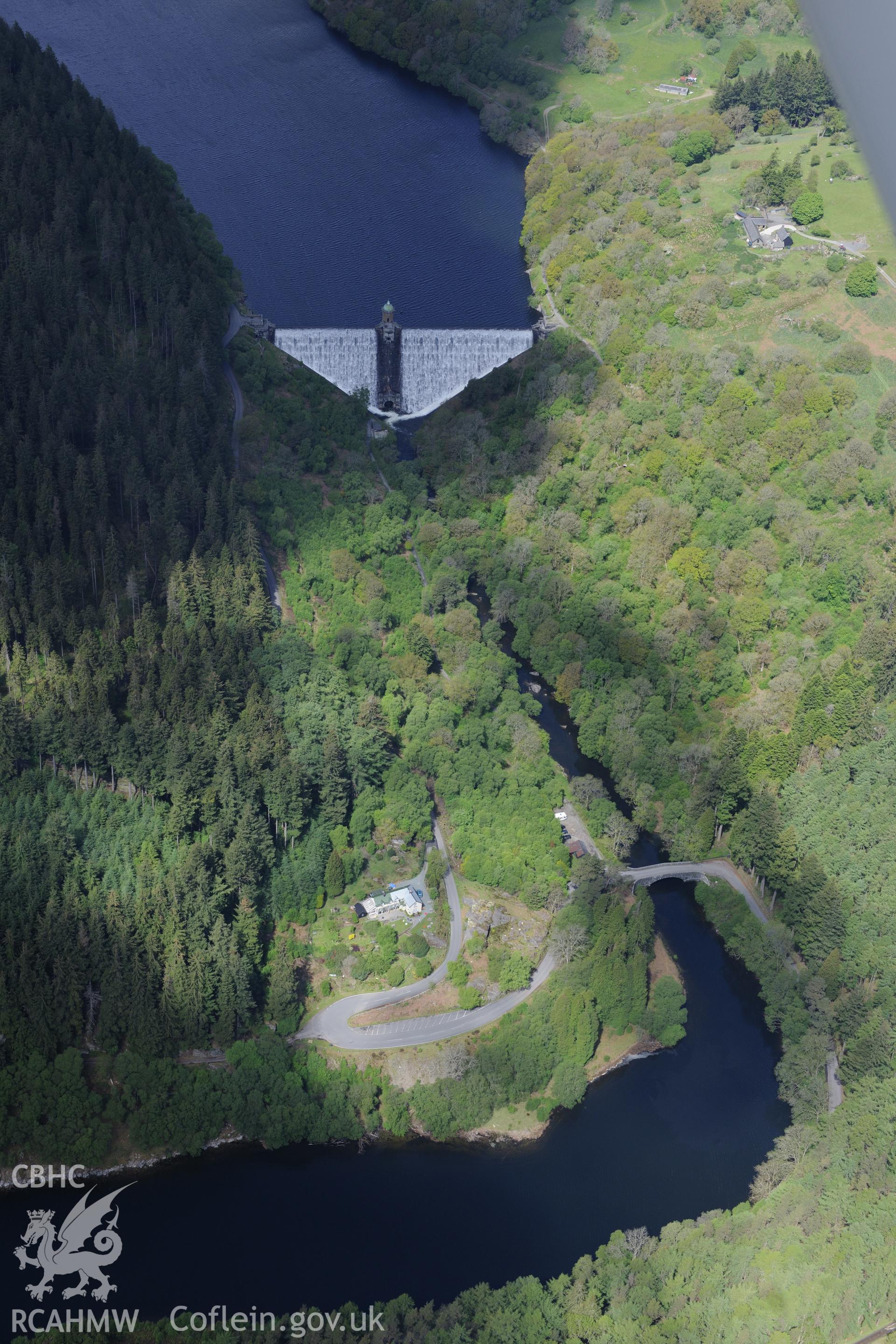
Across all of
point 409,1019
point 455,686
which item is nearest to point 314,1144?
point 409,1019

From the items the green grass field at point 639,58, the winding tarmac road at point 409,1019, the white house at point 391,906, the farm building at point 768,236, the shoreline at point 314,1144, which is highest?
the green grass field at point 639,58

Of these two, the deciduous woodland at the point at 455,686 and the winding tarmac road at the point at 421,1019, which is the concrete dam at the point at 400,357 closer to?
the deciduous woodland at the point at 455,686

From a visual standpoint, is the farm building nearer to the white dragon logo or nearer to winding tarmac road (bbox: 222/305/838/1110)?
winding tarmac road (bbox: 222/305/838/1110)

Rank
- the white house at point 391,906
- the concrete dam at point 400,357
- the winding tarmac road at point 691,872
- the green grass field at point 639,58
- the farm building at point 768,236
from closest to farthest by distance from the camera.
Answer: the white house at point 391,906, the winding tarmac road at point 691,872, the concrete dam at point 400,357, the farm building at point 768,236, the green grass field at point 639,58

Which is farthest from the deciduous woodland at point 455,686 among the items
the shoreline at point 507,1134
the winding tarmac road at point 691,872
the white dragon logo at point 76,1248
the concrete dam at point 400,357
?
the concrete dam at point 400,357

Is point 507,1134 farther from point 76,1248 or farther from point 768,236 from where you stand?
point 768,236

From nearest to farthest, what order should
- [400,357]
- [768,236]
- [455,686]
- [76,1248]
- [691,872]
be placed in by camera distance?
[76,1248], [691,872], [455,686], [400,357], [768,236]
